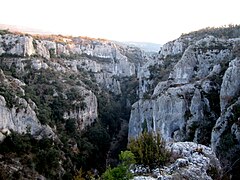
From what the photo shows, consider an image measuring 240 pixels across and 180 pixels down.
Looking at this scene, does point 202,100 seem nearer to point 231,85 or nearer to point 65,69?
point 231,85

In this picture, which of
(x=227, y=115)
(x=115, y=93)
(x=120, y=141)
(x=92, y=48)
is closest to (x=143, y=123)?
(x=120, y=141)

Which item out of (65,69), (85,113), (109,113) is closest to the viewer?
(85,113)

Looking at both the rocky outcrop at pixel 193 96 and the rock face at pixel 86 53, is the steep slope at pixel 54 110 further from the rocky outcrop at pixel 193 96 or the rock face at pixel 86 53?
the rocky outcrop at pixel 193 96

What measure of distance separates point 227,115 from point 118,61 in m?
91.3

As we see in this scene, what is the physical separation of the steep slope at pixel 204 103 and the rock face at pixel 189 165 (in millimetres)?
5456

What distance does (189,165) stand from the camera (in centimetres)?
1892

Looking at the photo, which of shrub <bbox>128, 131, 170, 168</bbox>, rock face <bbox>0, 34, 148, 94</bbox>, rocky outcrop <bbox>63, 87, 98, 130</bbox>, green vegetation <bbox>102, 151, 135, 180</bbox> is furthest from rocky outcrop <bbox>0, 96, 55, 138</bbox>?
green vegetation <bbox>102, 151, 135, 180</bbox>

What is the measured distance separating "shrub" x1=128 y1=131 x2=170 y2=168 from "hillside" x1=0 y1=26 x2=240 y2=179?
1.77 ft

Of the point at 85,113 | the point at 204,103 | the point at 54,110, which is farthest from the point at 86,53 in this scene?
the point at 204,103

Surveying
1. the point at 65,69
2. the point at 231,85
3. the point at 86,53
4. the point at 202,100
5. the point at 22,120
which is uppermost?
the point at 231,85

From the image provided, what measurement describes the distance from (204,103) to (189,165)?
81.9 ft

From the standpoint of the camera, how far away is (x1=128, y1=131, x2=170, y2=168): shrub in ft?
63.0

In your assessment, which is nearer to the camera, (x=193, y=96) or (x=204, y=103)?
(x=204, y=103)

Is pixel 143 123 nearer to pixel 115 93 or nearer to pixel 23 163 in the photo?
pixel 23 163
